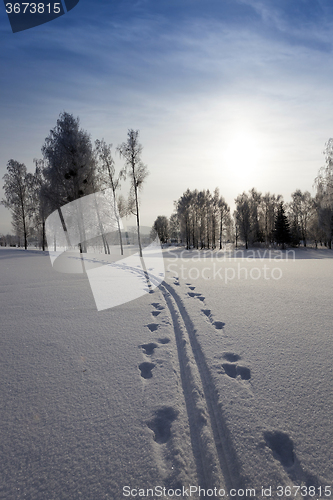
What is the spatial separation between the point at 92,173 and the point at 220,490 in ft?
58.1

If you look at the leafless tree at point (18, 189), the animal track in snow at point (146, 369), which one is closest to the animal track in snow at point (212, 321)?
the animal track in snow at point (146, 369)

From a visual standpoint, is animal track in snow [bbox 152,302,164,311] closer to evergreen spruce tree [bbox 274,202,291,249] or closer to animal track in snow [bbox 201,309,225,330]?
animal track in snow [bbox 201,309,225,330]

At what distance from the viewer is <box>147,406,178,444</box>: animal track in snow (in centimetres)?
165

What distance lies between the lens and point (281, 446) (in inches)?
60.3

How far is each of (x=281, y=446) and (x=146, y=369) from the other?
51.8 inches

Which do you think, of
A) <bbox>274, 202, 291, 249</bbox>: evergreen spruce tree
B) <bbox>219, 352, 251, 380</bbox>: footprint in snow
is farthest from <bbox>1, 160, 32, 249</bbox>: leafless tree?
<bbox>274, 202, 291, 249</bbox>: evergreen spruce tree

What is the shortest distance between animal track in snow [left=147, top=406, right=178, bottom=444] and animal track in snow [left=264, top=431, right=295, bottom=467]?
26.3 inches

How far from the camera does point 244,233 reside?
38531 millimetres

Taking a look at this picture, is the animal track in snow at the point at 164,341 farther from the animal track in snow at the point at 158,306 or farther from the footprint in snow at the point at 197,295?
the footprint in snow at the point at 197,295

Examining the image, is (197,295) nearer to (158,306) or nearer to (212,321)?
(158,306)

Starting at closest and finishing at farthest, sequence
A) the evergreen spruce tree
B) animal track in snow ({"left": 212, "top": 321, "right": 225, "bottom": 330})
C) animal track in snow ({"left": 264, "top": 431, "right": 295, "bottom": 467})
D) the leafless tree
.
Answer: animal track in snow ({"left": 264, "top": 431, "right": 295, "bottom": 467}) < animal track in snow ({"left": 212, "top": 321, "right": 225, "bottom": 330}) < the leafless tree < the evergreen spruce tree

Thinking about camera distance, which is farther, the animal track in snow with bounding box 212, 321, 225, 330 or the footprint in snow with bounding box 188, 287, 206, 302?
the footprint in snow with bounding box 188, 287, 206, 302

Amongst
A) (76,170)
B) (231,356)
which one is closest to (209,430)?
(231,356)

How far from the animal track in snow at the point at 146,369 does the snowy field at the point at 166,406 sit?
1cm
